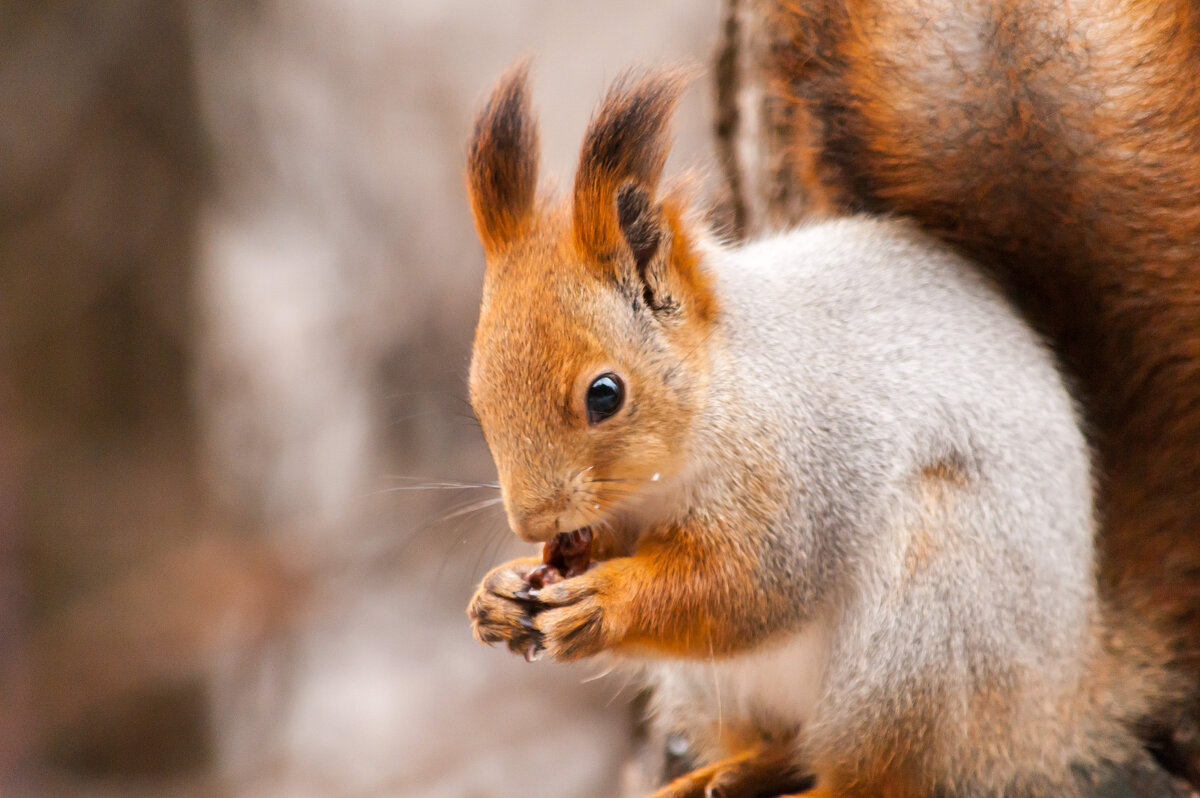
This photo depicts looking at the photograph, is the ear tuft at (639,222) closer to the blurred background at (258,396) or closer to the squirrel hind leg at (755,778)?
the squirrel hind leg at (755,778)

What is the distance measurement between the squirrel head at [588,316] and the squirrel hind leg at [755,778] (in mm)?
384

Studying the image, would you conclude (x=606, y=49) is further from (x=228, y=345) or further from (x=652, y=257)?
(x=652, y=257)

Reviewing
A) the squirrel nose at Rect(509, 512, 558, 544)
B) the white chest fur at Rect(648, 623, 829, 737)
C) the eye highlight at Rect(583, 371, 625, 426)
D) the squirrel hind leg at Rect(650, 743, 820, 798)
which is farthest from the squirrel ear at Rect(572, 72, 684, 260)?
the squirrel hind leg at Rect(650, 743, 820, 798)

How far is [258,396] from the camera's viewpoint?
2.61 meters

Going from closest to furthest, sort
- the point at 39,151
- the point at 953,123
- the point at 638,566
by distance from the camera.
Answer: the point at 638,566, the point at 953,123, the point at 39,151

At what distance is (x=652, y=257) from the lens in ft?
3.36

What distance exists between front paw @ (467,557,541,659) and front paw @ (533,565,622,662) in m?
0.01

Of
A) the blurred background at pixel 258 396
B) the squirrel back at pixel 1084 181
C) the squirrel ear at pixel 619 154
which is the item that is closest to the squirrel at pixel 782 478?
the squirrel ear at pixel 619 154

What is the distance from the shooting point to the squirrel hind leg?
1204 millimetres

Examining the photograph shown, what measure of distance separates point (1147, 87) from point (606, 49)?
181cm

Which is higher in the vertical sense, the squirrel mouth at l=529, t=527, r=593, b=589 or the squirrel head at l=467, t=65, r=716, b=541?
the squirrel head at l=467, t=65, r=716, b=541

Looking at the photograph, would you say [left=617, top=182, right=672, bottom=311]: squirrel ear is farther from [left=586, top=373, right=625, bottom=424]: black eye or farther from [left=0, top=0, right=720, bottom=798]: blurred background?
[left=0, top=0, right=720, bottom=798]: blurred background

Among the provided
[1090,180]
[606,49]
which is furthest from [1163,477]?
[606,49]

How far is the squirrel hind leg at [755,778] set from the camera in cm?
120
